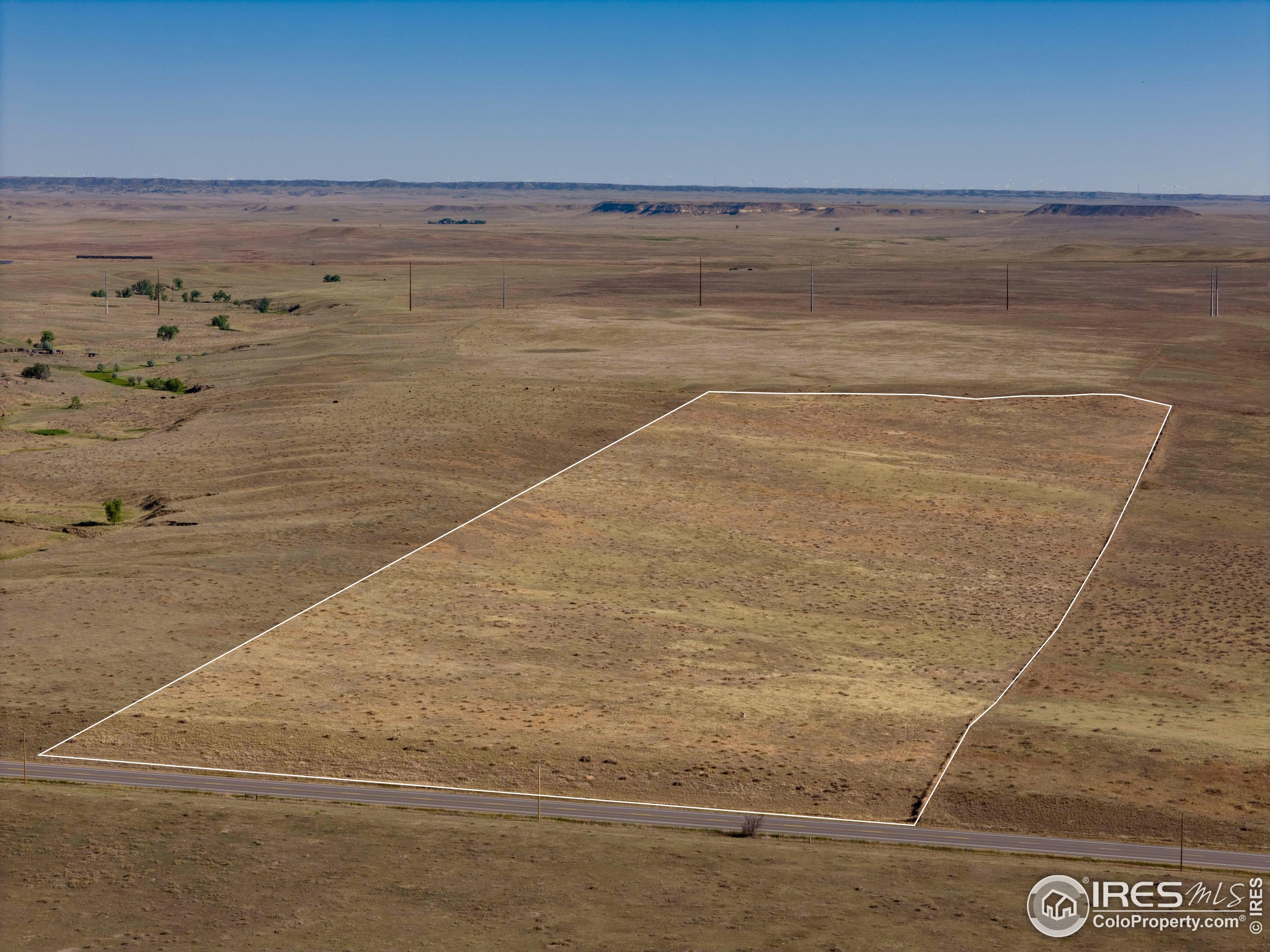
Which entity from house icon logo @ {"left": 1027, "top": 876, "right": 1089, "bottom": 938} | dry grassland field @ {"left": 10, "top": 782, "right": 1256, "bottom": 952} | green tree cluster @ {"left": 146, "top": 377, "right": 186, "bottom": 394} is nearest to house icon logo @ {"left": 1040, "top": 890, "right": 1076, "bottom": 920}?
house icon logo @ {"left": 1027, "top": 876, "right": 1089, "bottom": 938}

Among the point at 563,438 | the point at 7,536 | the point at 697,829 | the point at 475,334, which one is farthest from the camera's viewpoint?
the point at 475,334

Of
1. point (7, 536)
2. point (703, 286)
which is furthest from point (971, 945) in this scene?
point (703, 286)

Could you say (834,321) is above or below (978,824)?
above

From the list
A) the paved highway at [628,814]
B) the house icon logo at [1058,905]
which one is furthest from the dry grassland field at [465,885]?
the paved highway at [628,814]

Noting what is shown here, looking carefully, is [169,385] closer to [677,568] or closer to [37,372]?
[37,372]

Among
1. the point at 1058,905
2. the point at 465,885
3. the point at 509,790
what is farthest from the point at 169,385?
the point at 1058,905

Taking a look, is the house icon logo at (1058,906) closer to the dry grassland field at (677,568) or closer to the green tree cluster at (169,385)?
the dry grassland field at (677,568)

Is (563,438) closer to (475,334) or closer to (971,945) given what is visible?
(475,334)
